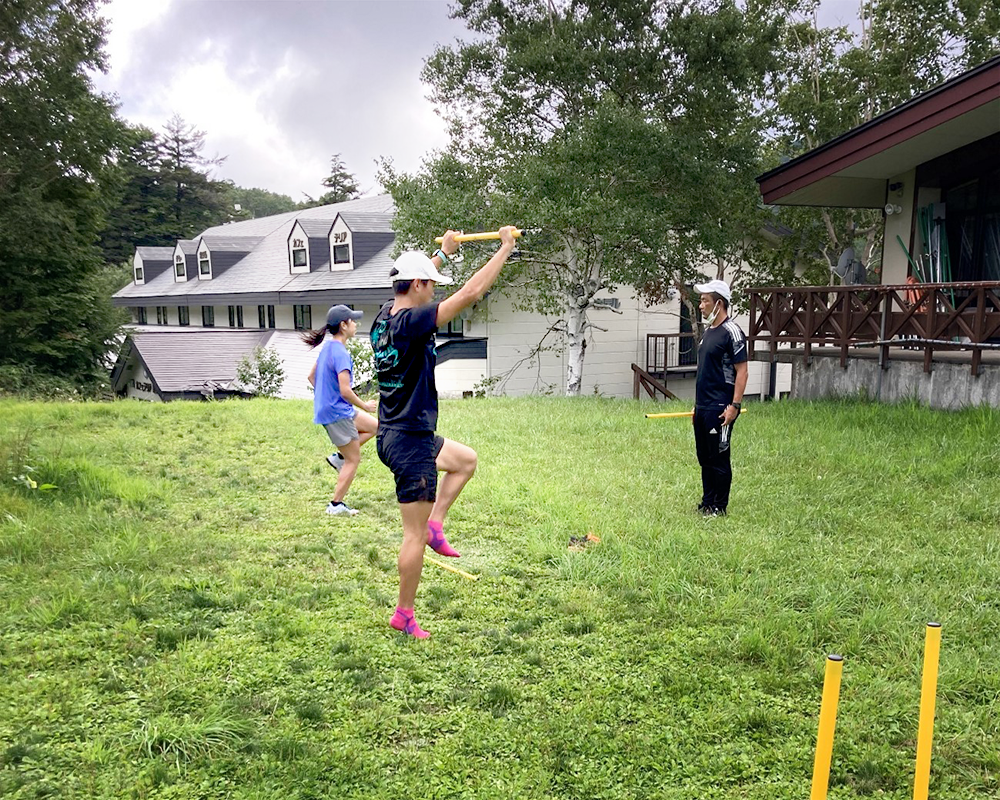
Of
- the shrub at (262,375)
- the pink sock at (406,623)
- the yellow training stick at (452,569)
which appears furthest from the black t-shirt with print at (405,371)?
the shrub at (262,375)

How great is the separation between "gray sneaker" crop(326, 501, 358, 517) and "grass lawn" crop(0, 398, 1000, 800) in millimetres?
132

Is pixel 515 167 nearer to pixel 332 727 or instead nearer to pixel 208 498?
pixel 208 498

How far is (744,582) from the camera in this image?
4.80 meters

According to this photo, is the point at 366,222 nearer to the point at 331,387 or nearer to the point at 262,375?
the point at 262,375

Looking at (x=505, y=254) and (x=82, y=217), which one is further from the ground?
(x=82, y=217)

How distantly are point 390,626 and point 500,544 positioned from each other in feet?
5.48

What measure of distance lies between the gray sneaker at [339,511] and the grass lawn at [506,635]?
132 mm

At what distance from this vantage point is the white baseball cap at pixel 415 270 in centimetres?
389

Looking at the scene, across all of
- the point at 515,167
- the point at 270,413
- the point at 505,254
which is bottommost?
the point at 270,413

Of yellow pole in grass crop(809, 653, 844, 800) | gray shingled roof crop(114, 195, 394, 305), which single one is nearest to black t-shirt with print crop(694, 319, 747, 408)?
yellow pole in grass crop(809, 653, 844, 800)

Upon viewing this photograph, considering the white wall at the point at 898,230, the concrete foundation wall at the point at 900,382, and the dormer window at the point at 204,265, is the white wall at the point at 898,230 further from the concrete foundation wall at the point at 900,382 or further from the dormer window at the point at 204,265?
the dormer window at the point at 204,265

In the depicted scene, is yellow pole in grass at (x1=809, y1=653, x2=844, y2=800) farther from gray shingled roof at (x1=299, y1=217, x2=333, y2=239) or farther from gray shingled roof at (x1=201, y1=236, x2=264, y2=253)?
gray shingled roof at (x1=201, y1=236, x2=264, y2=253)

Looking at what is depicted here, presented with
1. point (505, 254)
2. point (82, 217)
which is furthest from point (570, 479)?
point (82, 217)

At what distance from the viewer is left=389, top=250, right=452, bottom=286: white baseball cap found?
3887mm
